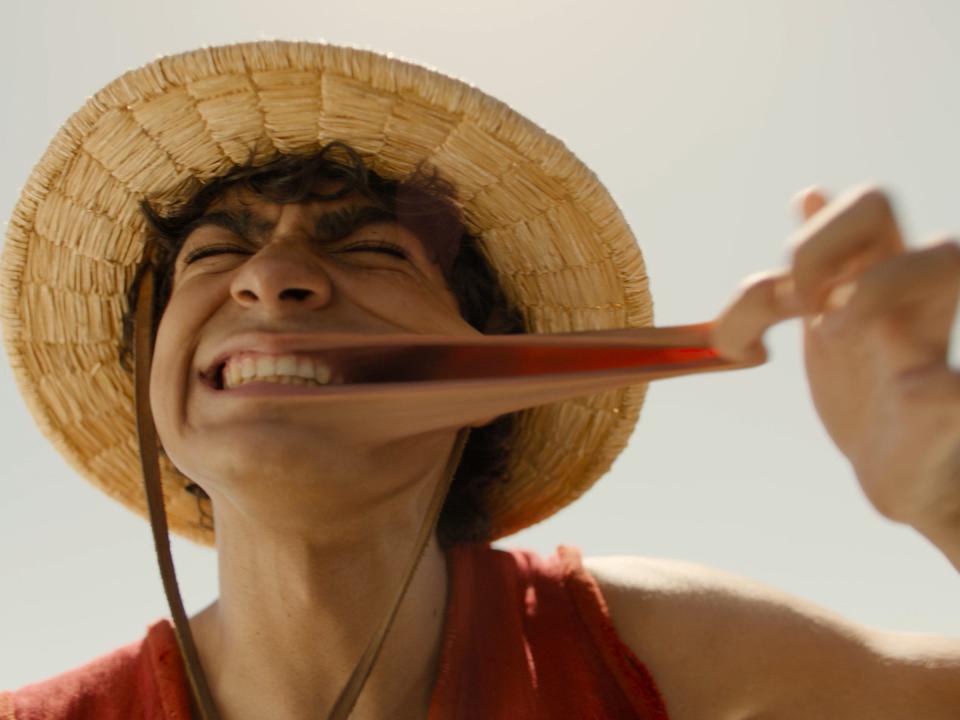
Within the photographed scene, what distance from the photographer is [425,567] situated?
2059 mm

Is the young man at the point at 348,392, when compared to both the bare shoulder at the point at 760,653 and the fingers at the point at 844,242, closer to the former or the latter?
the bare shoulder at the point at 760,653

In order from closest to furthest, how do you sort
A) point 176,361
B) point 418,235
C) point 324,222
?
point 176,361, point 324,222, point 418,235

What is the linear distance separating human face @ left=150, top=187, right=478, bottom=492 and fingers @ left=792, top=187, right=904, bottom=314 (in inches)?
33.3

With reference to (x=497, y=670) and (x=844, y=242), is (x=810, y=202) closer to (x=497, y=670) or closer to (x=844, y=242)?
(x=844, y=242)

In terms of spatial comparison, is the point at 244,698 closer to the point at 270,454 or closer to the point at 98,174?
the point at 270,454

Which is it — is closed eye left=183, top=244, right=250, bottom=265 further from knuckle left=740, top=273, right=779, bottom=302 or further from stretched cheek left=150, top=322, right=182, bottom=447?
knuckle left=740, top=273, right=779, bottom=302

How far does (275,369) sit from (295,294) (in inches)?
6.5

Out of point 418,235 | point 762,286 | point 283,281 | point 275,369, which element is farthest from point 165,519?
point 762,286

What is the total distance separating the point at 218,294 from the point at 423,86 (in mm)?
586

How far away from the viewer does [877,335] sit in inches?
36.1

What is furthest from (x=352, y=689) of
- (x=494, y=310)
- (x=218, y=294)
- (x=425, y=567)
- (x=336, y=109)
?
(x=336, y=109)

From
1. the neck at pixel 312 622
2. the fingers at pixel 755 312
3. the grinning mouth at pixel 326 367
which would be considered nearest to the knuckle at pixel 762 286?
the fingers at pixel 755 312

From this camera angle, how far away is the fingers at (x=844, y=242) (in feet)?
2.91

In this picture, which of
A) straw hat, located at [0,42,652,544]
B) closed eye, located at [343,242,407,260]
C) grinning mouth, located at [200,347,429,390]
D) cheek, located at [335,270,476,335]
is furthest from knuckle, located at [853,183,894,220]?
closed eye, located at [343,242,407,260]
